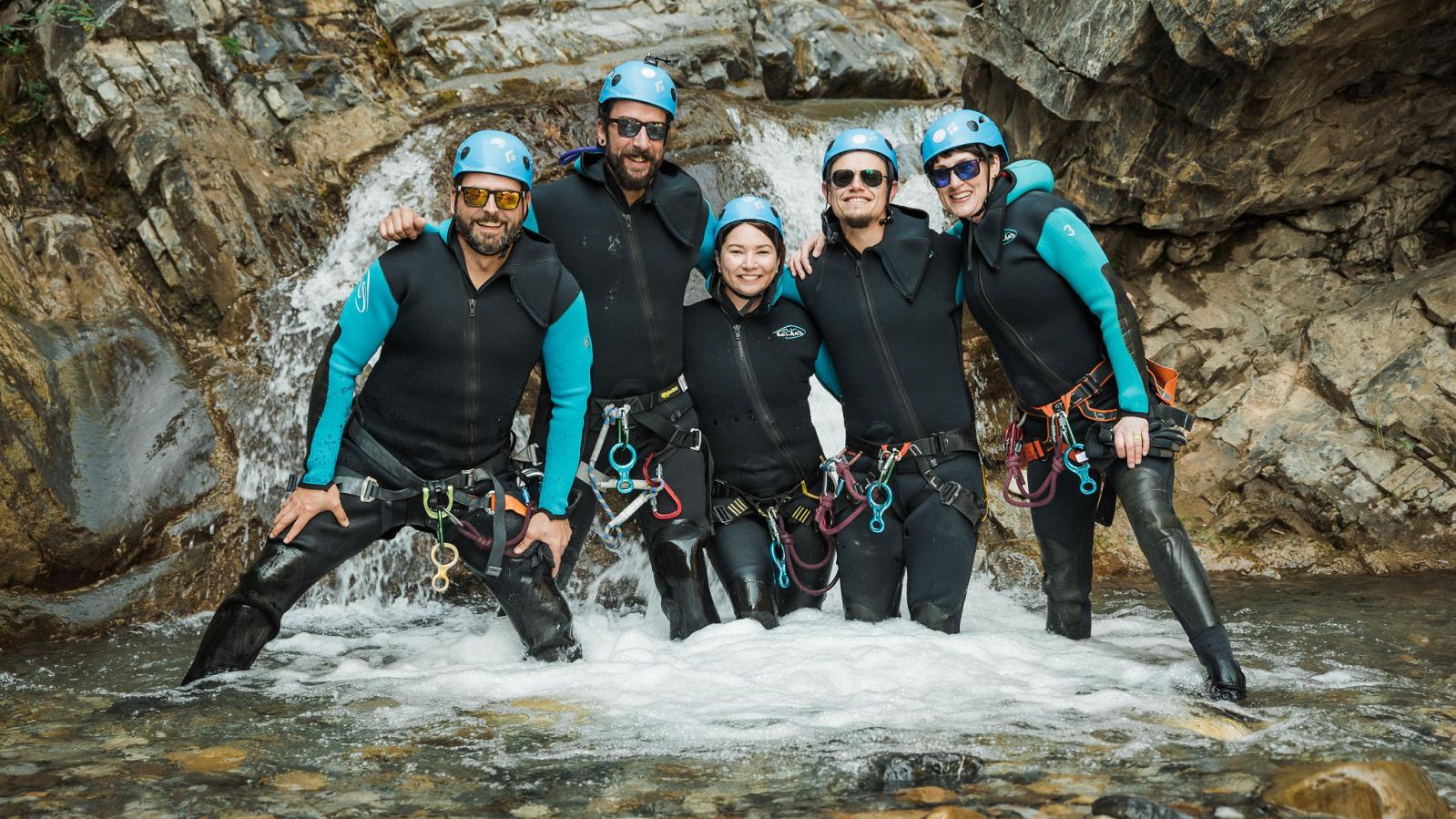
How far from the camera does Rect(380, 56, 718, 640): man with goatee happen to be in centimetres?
650

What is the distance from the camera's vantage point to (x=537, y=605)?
19.8 ft

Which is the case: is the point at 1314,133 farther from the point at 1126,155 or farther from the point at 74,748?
the point at 74,748

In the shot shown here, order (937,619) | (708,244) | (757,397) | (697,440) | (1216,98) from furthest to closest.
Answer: (1216,98), (708,244), (757,397), (697,440), (937,619)

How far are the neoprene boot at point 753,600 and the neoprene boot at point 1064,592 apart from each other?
149cm

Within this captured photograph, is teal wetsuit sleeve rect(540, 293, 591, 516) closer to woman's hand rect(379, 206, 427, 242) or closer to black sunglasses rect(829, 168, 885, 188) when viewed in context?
woman's hand rect(379, 206, 427, 242)

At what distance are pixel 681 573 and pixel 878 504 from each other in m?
1.13

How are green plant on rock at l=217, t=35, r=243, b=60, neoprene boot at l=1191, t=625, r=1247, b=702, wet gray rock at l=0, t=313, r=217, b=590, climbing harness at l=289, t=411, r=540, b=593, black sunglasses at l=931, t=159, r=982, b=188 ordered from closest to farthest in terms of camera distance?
neoprene boot at l=1191, t=625, r=1247, b=702
climbing harness at l=289, t=411, r=540, b=593
black sunglasses at l=931, t=159, r=982, b=188
wet gray rock at l=0, t=313, r=217, b=590
green plant on rock at l=217, t=35, r=243, b=60

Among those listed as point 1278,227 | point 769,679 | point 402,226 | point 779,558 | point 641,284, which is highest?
point 1278,227

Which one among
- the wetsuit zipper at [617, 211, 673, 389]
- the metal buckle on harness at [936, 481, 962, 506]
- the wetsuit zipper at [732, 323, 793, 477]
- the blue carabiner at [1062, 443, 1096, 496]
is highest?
the wetsuit zipper at [617, 211, 673, 389]

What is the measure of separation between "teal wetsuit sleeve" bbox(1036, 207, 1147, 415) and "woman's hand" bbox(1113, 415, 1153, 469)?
0.09 m

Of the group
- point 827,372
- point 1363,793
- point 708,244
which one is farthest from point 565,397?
point 1363,793

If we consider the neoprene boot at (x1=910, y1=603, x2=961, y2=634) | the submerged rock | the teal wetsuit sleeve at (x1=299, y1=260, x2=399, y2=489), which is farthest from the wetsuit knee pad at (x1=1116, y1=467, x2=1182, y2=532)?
the teal wetsuit sleeve at (x1=299, y1=260, x2=399, y2=489)

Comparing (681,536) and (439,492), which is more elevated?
(439,492)

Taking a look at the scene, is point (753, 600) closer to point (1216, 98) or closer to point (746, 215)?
point (746, 215)
